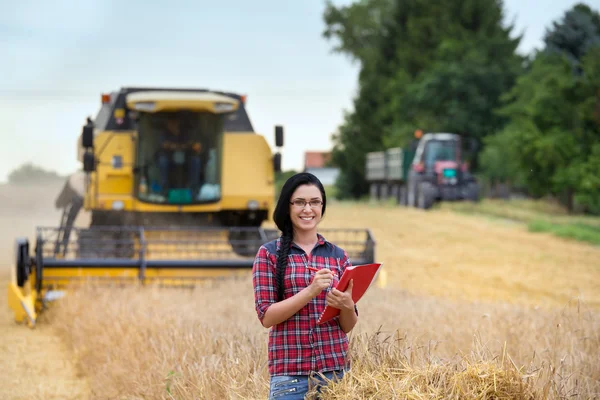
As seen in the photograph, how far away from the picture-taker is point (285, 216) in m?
3.70

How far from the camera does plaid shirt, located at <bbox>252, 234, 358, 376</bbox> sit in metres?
3.62

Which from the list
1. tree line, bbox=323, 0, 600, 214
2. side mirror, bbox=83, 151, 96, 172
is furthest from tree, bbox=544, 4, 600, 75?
side mirror, bbox=83, 151, 96, 172

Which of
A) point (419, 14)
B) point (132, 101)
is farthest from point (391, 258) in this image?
point (419, 14)

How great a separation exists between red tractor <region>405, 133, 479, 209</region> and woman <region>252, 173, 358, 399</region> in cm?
2848

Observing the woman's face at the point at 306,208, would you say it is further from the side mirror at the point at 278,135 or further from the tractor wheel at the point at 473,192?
the tractor wheel at the point at 473,192

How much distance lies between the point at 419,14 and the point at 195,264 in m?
45.4

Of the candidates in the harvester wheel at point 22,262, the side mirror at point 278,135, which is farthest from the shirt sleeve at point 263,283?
the side mirror at point 278,135

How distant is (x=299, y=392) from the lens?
3.62 meters

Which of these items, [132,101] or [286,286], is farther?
[132,101]

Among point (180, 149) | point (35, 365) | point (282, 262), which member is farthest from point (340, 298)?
point (180, 149)

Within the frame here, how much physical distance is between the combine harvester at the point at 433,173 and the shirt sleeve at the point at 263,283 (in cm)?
2737

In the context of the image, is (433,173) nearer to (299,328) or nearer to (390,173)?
(390,173)

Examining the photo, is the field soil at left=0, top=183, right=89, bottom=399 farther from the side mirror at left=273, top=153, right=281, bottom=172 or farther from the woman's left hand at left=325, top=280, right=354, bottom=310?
the side mirror at left=273, top=153, right=281, bottom=172

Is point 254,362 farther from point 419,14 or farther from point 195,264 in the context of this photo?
point 419,14
